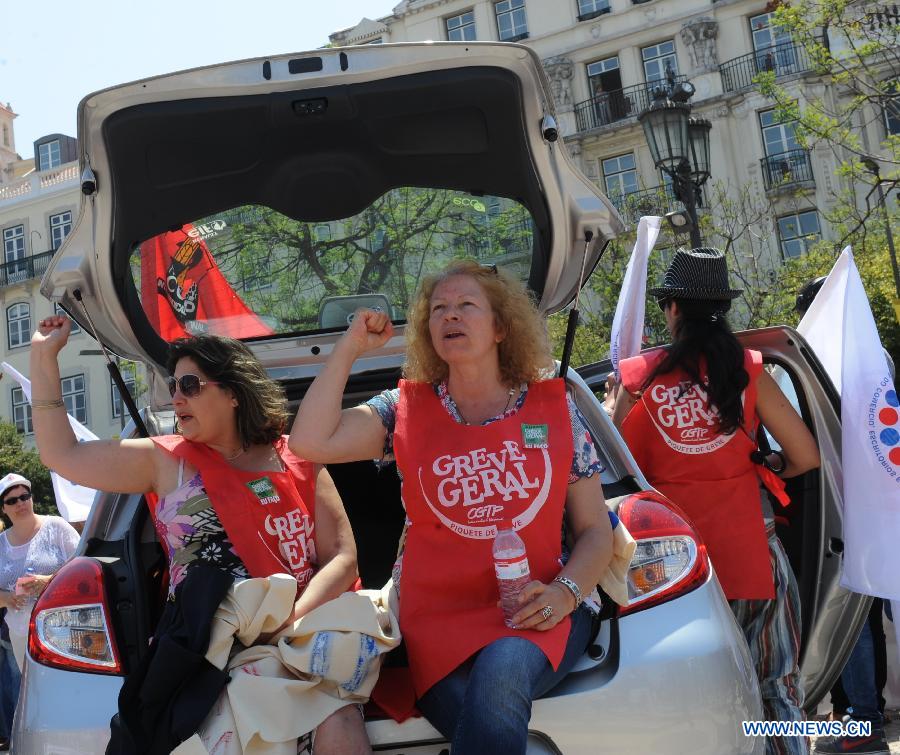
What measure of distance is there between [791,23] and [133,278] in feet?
38.1

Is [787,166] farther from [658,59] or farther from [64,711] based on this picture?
[64,711]

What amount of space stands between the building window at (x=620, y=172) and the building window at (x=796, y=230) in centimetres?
551

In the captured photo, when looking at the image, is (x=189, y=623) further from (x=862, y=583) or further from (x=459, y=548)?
(x=862, y=583)

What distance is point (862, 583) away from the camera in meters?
3.90

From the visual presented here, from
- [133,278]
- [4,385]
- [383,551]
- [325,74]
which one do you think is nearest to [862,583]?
[383,551]

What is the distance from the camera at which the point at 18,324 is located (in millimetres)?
45000

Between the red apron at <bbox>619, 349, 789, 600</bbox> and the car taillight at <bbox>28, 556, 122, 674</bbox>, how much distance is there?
2048mm

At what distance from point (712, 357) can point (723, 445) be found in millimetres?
334

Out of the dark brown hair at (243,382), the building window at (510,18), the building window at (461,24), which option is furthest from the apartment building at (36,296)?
the dark brown hair at (243,382)

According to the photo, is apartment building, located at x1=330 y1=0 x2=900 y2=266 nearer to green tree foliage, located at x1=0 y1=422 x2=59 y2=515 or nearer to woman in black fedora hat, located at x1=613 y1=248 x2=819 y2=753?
green tree foliage, located at x1=0 y1=422 x2=59 y2=515

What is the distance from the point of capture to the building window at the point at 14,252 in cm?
4538

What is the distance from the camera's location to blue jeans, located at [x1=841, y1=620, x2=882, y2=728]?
484 centimetres

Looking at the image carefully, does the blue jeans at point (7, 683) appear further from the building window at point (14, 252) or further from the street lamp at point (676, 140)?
the building window at point (14, 252)

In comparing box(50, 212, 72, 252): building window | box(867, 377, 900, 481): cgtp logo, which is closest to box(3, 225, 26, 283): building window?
box(50, 212, 72, 252): building window
